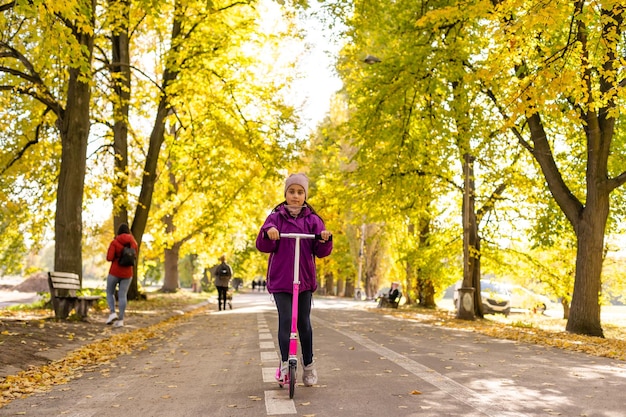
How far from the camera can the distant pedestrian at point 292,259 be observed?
21.6 ft

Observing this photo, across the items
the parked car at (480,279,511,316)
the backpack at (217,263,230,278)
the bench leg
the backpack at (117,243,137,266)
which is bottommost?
the parked car at (480,279,511,316)

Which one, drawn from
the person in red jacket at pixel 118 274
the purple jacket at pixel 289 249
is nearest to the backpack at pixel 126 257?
the person in red jacket at pixel 118 274

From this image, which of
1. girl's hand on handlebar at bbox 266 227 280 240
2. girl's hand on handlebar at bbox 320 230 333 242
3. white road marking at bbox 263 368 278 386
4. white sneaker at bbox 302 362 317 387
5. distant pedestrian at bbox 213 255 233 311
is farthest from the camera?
distant pedestrian at bbox 213 255 233 311

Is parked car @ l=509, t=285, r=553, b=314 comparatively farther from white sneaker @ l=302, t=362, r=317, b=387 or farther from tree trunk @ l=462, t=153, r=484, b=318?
white sneaker @ l=302, t=362, r=317, b=387

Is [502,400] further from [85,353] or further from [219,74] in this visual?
[219,74]

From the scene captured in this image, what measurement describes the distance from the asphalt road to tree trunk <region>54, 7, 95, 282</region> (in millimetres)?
5603

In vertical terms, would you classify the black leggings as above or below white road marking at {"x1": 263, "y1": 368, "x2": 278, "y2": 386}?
above

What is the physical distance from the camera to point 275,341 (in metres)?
12.2

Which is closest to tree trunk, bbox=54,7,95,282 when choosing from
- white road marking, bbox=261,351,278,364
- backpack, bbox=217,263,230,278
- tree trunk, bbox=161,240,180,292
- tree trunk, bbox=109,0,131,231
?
tree trunk, bbox=109,0,131,231

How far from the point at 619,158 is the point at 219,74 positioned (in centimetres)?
1198

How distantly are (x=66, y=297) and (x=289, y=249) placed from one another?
969 cm

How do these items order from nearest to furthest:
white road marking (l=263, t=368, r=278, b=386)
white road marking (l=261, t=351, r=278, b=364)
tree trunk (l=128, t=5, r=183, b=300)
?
white road marking (l=263, t=368, r=278, b=386)
white road marking (l=261, t=351, r=278, b=364)
tree trunk (l=128, t=5, r=183, b=300)

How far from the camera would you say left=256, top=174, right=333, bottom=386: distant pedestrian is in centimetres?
658

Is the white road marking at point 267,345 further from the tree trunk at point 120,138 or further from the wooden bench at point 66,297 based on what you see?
the tree trunk at point 120,138
